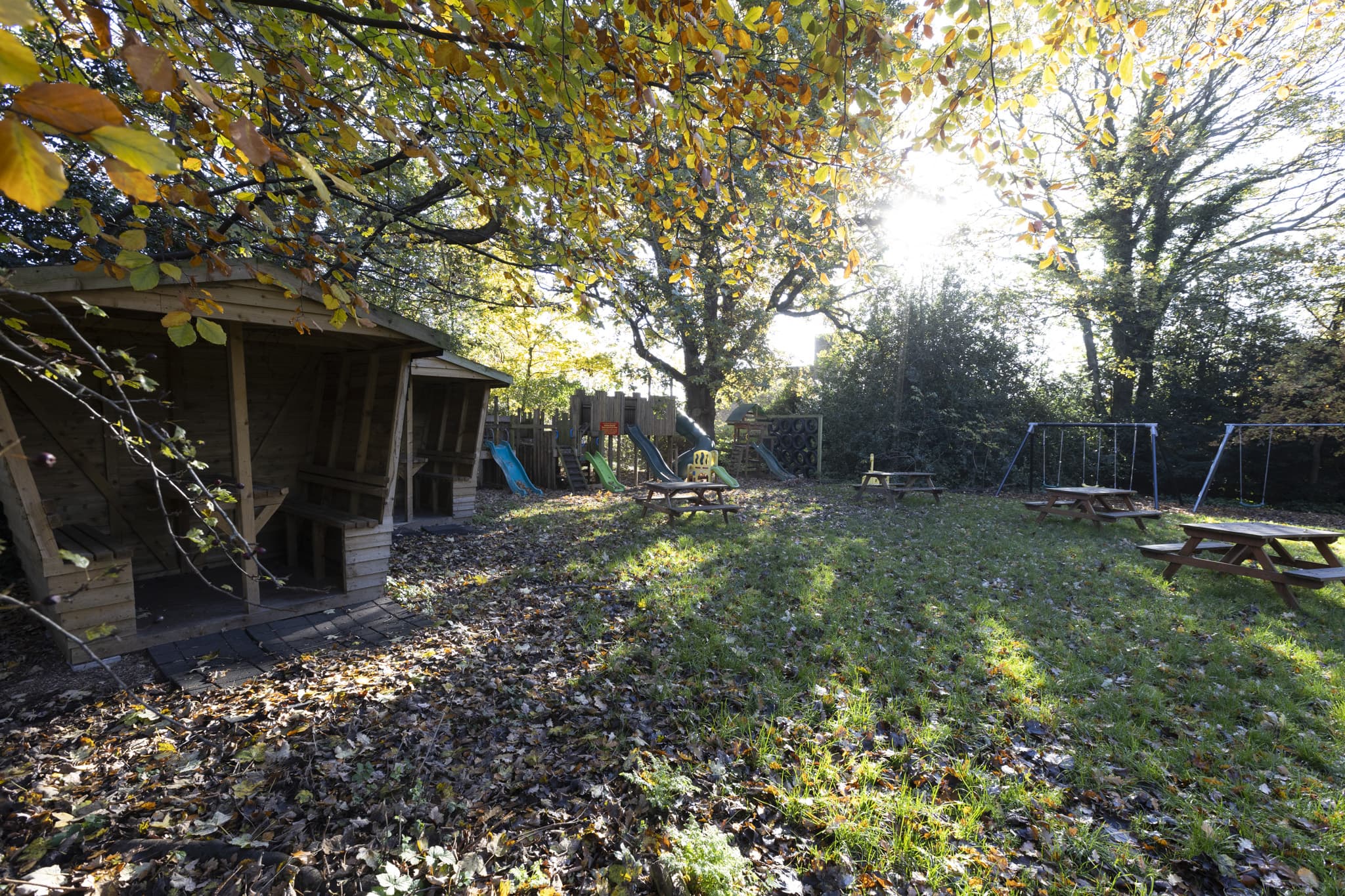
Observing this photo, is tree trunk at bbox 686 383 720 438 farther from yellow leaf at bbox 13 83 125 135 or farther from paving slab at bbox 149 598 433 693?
yellow leaf at bbox 13 83 125 135

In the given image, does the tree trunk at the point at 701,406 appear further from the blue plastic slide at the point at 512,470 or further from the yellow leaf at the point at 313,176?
the yellow leaf at the point at 313,176

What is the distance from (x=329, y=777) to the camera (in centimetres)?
289

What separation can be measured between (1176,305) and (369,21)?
18.3 meters

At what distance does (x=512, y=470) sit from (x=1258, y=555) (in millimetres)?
12449

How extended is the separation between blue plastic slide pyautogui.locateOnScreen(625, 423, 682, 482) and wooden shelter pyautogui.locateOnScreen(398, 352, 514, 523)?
491 centimetres

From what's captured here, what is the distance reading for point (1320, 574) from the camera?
5.22 metres

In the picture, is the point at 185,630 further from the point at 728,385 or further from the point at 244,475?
the point at 728,385

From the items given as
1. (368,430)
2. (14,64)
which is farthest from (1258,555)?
(368,430)

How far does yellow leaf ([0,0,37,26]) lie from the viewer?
2.60 ft

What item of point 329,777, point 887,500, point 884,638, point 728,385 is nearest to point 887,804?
point 884,638

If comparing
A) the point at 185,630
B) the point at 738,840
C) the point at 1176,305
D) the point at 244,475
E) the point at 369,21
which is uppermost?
the point at 1176,305

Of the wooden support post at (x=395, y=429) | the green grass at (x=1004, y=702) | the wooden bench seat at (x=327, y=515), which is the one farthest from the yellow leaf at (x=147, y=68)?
the wooden bench seat at (x=327, y=515)

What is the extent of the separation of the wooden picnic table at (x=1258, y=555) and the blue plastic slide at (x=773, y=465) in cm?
1090

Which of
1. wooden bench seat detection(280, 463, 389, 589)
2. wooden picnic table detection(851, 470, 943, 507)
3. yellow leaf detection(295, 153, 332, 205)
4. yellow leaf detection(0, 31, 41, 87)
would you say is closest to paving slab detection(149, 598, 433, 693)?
wooden bench seat detection(280, 463, 389, 589)
